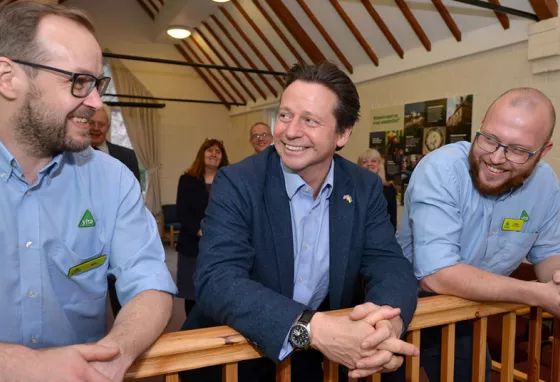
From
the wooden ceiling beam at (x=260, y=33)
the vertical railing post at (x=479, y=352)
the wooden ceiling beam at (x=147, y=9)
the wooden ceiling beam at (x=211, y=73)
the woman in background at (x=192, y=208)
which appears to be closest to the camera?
the vertical railing post at (x=479, y=352)

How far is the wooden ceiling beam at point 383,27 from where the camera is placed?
5938 millimetres

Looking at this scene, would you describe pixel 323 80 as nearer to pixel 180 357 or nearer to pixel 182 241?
pixel 180 357

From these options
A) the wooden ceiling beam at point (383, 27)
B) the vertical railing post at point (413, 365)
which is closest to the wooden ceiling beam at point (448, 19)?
the wooden ceiling beam at point (383, 27)

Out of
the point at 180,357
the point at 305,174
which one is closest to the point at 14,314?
the point at 180,357

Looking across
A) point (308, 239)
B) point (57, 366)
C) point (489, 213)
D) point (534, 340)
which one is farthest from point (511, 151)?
point (57, 366)

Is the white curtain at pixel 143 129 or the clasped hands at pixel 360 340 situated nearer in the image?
the clasped hands at pixel 360 340

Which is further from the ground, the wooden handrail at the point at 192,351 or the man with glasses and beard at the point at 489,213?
the man with glasses and beard at the point at 489,213

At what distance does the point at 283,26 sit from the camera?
8117mm

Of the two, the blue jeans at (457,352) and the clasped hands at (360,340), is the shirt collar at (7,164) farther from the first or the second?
the blue jeans at (457,352)

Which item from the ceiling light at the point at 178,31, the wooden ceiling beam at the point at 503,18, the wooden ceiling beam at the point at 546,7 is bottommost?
the wooden ceiling beam at the point at 546,7

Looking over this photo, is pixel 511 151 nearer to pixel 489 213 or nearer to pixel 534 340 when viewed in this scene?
pixel 489 213

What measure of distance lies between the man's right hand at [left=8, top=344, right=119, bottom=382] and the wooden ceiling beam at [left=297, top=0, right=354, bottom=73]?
678 cm

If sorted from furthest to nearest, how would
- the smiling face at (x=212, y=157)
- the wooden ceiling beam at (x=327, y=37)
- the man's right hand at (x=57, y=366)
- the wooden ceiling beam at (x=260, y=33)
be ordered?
the wooden ceiling beam at (x=260, y=33), the wooden ceiling beam at (x=327, y=37), the smiling face at (x=212, y=157), the man's right hand at (x=57, y=366)

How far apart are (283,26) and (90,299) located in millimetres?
7607
